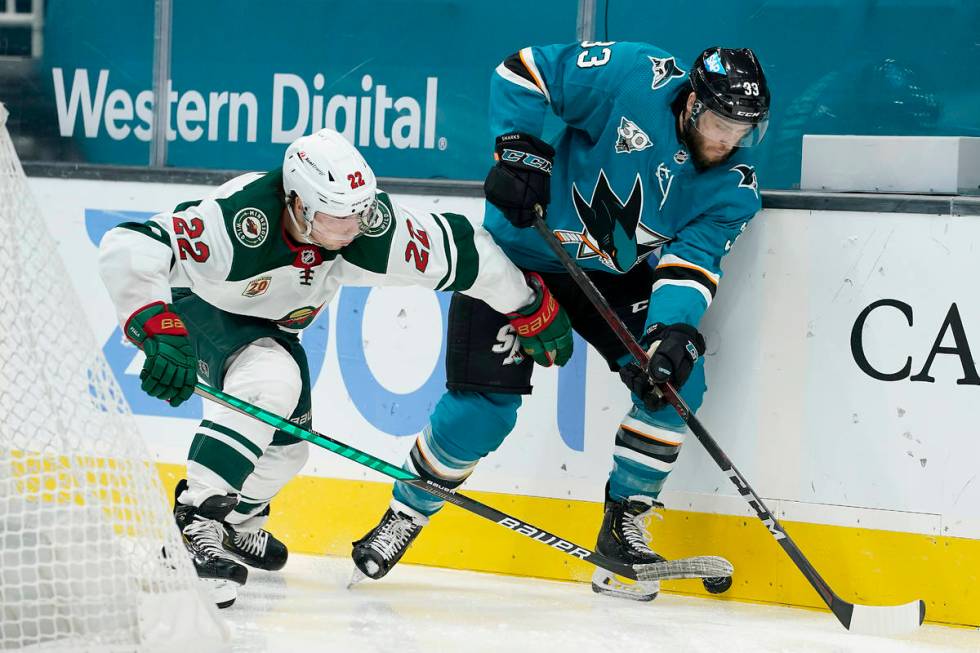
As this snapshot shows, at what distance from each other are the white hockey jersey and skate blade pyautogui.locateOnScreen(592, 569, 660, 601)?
68cm

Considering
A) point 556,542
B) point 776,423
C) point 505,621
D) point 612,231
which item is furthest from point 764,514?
point 612,231

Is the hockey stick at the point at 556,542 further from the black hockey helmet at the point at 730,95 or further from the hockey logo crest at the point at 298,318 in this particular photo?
the black hockey helmet at the point at 730,95

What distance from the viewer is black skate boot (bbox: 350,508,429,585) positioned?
3.06 meters

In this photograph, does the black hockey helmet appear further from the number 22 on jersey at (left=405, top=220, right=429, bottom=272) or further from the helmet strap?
the helmet strap

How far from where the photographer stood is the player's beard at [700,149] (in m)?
2.84

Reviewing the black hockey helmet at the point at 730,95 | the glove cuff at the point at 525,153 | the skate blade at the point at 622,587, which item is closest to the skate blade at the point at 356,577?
the skate blade at the point at 622,587

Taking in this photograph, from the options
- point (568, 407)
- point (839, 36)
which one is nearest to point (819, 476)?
point (568, 407)

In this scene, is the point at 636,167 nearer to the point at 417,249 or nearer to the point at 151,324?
the point at 417,249

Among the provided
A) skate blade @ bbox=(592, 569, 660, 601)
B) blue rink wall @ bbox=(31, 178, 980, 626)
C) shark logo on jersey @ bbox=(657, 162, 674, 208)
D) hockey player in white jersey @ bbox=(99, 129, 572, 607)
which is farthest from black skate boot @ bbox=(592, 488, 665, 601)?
shark logo on jersey @ bbox=(657, 162, 674, 208)

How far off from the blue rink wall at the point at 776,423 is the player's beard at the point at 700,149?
0.96 feet

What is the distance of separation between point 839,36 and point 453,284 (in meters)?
1.27

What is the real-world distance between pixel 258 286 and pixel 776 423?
1.23m

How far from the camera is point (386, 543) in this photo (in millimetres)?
3086

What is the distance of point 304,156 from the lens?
2.62 m
